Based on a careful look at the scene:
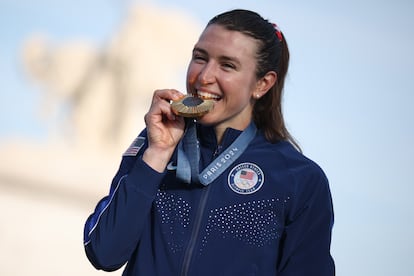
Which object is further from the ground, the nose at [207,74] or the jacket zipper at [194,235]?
the nose at [207,74]

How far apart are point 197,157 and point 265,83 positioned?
0.33 meters

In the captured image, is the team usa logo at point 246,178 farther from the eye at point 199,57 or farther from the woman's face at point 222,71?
the eye at point 199,57

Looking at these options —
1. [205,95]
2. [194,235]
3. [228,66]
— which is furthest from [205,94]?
[194,235]

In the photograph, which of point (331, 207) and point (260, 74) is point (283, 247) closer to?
point (331, 207)

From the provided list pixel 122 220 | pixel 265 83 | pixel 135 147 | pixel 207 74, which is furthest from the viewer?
pixel 265 83

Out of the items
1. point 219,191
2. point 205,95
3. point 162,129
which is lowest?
point 219,191

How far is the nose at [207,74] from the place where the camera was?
93.0 inches

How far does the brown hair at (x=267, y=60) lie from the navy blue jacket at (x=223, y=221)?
0.39 ft

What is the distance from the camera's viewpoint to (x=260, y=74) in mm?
2531

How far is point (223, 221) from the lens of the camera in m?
2.32

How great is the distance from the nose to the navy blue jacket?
175mm

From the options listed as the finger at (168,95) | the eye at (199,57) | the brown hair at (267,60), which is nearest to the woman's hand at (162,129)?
the finger at (168,95)

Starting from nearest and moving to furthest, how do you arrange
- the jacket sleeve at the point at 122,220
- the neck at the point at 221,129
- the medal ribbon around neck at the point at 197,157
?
the jacket sleeve at the point at 122,220, the medal ribbon around neck at the point at 197,157, the neck at the point at 221,129

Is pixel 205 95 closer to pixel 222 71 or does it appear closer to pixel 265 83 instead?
pixel 222 71
